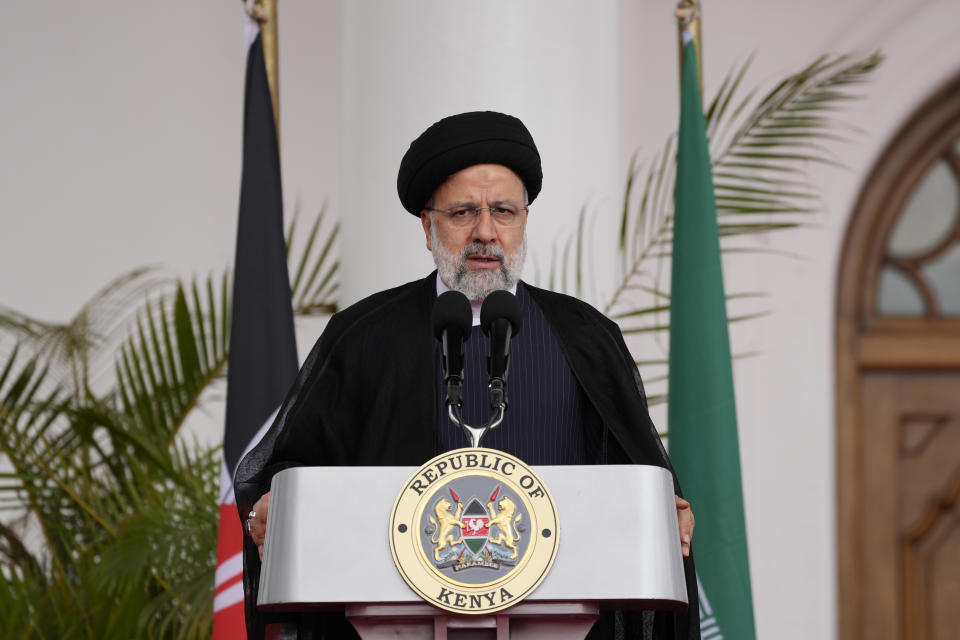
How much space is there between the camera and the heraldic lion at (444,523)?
1893mm

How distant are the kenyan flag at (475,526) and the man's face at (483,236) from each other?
0.76 metres

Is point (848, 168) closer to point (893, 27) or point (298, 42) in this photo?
point (893, 27)

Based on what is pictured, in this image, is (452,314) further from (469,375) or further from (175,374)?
(175,374)

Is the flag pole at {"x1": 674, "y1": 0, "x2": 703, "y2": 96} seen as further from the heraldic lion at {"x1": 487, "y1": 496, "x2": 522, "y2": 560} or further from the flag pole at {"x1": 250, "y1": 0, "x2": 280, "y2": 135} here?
the heraldic lion at {"x1": 487, "y1": 496, "x2": 522, "y2": 560}

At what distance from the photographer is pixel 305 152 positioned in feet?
21.9

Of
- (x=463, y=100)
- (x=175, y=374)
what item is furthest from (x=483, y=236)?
(x=175, y=374)

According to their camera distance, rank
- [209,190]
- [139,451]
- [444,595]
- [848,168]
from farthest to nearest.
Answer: [209,190], [848,168], [139,451], [444,595]

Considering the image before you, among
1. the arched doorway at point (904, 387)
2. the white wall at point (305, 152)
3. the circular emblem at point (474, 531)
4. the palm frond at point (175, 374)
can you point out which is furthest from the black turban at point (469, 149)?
the arched doorway at point (904, 387)

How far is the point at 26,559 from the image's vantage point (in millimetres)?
4918

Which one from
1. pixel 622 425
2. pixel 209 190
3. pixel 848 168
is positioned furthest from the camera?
pixel 209 190

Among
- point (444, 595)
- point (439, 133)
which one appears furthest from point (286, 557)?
point (439, 133)

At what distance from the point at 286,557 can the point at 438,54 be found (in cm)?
268

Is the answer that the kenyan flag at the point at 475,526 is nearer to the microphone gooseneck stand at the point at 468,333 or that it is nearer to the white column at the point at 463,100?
the microphone gooseneck stand at the point at 468,333

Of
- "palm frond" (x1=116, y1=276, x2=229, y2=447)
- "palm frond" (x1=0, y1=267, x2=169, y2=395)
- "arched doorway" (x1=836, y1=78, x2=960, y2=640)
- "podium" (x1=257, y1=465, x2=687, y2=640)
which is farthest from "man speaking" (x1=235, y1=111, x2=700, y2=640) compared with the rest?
"arched doorway" (x1=836, y1=78, x2=960, y2=640)
